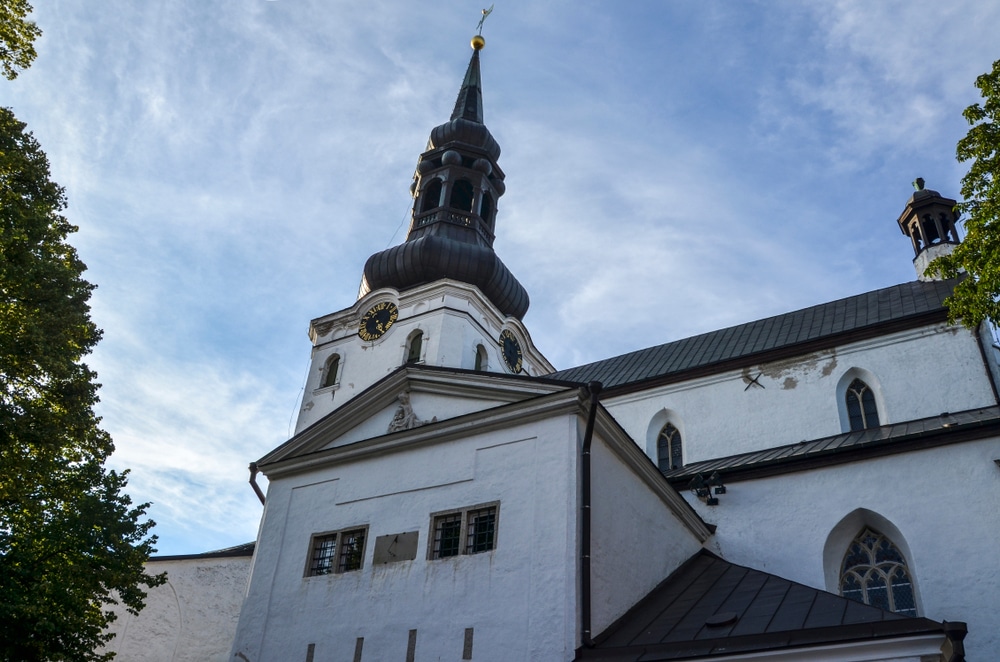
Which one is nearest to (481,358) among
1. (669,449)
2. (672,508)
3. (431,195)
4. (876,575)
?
(431,195)

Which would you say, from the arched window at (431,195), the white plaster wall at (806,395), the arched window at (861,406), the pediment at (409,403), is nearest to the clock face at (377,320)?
the arched window at (431,195)

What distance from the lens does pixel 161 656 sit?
20859mm

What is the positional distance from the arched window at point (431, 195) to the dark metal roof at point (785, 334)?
26.6 ft

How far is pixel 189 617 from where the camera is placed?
21.2m

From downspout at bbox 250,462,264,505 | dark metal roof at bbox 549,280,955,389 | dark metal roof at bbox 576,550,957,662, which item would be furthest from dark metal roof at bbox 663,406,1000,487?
downspout at bbox 250,462,264,505

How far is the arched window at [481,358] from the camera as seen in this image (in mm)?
23953

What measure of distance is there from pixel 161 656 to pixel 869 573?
1645 cm

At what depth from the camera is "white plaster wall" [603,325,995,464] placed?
16.0m

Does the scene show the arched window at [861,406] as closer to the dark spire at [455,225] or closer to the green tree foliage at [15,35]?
the dark spire at [455,225]

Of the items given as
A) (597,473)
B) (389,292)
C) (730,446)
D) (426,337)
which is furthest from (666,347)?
(597,473)

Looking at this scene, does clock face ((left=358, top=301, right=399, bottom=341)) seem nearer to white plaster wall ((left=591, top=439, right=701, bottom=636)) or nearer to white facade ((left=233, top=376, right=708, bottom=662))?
white facade ((left=233, top=376, right=708, bottom=662))

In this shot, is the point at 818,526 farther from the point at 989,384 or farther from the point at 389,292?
the point at 389,292

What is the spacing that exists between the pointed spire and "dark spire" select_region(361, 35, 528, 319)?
1.87m

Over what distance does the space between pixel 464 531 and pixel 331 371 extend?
13756 millimetres
